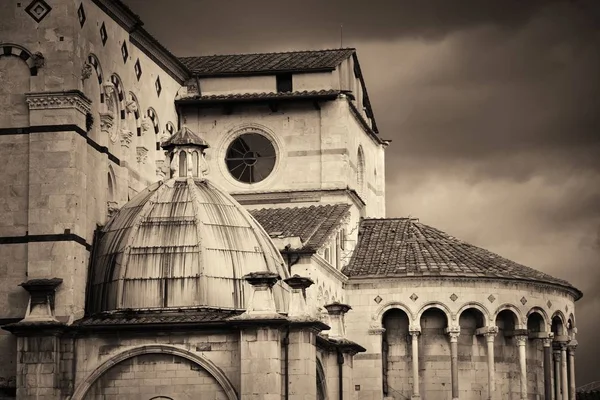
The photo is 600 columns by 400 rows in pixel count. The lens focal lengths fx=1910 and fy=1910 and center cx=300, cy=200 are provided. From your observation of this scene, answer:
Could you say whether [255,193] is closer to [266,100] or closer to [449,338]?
[266,100]

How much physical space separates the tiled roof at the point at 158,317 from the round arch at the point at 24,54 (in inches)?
347

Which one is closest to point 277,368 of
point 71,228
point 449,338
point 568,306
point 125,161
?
point 71,228

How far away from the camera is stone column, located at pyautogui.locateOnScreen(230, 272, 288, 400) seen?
59.6 m

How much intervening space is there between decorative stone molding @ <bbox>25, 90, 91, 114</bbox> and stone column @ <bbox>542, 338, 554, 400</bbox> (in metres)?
29.0

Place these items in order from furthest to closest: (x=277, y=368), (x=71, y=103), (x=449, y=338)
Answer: (x=449, y=338), (x=71, y=103), (x=277, y=368)

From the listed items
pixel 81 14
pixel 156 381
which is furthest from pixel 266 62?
pixel 156 381

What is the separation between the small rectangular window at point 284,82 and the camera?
85.2 metres

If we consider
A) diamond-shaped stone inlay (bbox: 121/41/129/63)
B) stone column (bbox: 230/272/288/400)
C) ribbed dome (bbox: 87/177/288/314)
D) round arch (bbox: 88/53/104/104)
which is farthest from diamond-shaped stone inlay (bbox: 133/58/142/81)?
stone column (bbox: 230/272/288/400)

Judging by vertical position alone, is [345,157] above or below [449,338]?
above

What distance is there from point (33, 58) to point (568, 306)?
3215 cm

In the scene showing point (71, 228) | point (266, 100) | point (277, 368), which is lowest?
point (277, 368)

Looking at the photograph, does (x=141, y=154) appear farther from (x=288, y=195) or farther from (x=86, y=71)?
(x=288, y=195)

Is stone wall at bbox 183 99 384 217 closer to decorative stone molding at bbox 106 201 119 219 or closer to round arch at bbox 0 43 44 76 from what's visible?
decorative stone molding at bbox 106 201 119 219

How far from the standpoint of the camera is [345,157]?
277 ft
